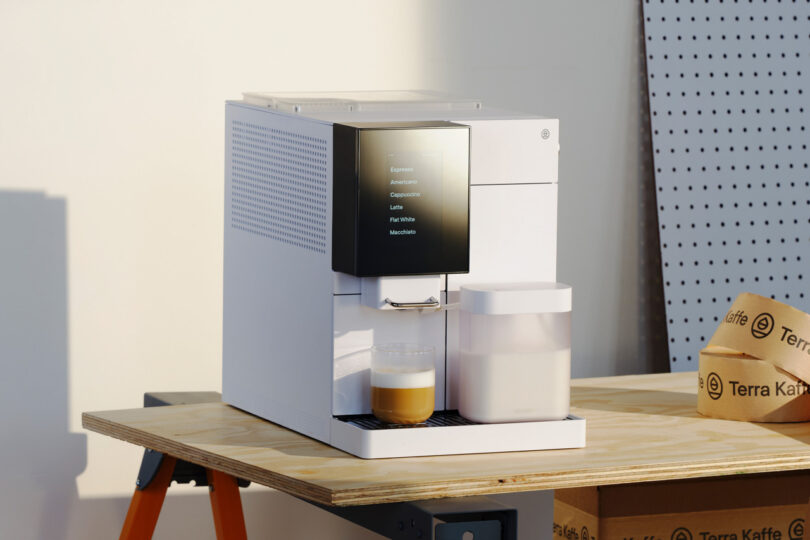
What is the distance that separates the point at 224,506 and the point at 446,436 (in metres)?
0.56

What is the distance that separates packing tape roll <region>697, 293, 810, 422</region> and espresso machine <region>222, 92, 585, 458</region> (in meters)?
0.33

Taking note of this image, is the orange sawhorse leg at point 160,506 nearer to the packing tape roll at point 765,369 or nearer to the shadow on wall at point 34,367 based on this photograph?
the shadow on wall at point 34,367

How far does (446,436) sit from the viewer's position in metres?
1.70

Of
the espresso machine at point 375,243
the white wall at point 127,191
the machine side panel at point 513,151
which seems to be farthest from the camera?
the white wall at point 127,191

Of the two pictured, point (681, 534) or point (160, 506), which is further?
point (160, 506)

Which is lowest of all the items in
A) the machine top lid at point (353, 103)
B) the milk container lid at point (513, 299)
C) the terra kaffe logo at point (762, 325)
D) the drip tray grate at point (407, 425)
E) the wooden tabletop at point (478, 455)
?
the wooden tabletop at point (478, 455)

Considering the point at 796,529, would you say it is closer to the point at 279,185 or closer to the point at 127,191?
the point at 279,185

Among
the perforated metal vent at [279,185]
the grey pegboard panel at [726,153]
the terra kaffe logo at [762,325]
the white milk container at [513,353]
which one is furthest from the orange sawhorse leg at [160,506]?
the grey pegboard panel at [726,153]

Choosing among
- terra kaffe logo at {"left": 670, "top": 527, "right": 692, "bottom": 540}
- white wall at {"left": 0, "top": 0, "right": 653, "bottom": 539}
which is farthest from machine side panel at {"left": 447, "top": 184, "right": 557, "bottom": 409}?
white wall at {"left": 0, "top": 0, "right": 653, "bottom": 539}

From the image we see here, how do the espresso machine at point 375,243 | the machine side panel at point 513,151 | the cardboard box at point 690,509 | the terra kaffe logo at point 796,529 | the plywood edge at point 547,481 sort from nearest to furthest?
Result: the plywood edge at point 547,481 < the espresso machine at point 375,243 < the machine side panel at point 513,151 < the cardboard box at point 690,509 < the terra kaffe logo at point 796,529

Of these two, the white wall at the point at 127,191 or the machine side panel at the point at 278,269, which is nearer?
the machine side panel at the point at 278,269

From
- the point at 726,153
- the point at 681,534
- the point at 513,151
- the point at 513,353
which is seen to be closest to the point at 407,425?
the point at 513,353

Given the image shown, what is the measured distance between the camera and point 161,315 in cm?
245

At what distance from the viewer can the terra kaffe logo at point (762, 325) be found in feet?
6.47
